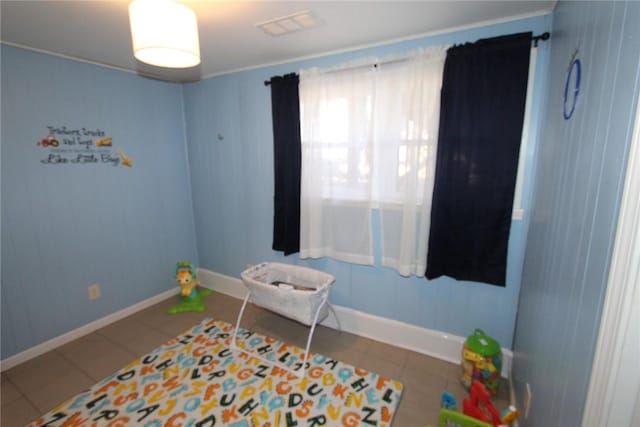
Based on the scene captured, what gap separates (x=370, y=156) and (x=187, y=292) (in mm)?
2221

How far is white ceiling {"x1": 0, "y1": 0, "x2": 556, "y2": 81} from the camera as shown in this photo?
1506 millimetres

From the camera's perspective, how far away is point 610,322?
65 cm

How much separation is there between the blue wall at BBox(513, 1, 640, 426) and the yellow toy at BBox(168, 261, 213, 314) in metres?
2.67

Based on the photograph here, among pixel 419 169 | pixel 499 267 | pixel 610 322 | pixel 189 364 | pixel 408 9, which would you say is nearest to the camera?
pixel 610 322

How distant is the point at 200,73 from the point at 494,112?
254 centimetres

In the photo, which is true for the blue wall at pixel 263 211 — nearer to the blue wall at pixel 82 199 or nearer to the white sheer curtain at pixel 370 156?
the white sheer curtain at pixel 370 156

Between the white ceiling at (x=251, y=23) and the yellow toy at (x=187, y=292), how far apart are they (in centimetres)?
194

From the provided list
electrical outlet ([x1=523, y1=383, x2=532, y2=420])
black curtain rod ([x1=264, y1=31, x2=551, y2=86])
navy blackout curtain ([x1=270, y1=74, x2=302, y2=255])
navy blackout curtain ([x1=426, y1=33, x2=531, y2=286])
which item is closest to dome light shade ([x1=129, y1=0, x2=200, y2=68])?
navy blackout curtain ([x1=270, y1=74, x2=302, y2=255])

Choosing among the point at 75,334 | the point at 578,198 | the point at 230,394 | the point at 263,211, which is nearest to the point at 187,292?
the point at 75,334

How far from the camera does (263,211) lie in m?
2.74

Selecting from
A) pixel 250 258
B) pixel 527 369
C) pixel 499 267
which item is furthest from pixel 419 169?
pixel 250 258

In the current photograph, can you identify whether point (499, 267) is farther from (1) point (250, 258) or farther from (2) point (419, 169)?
(1) point (250, 258)

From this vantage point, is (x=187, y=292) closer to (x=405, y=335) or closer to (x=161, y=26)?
(x=405, y=335)

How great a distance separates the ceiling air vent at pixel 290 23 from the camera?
164 centimetres
